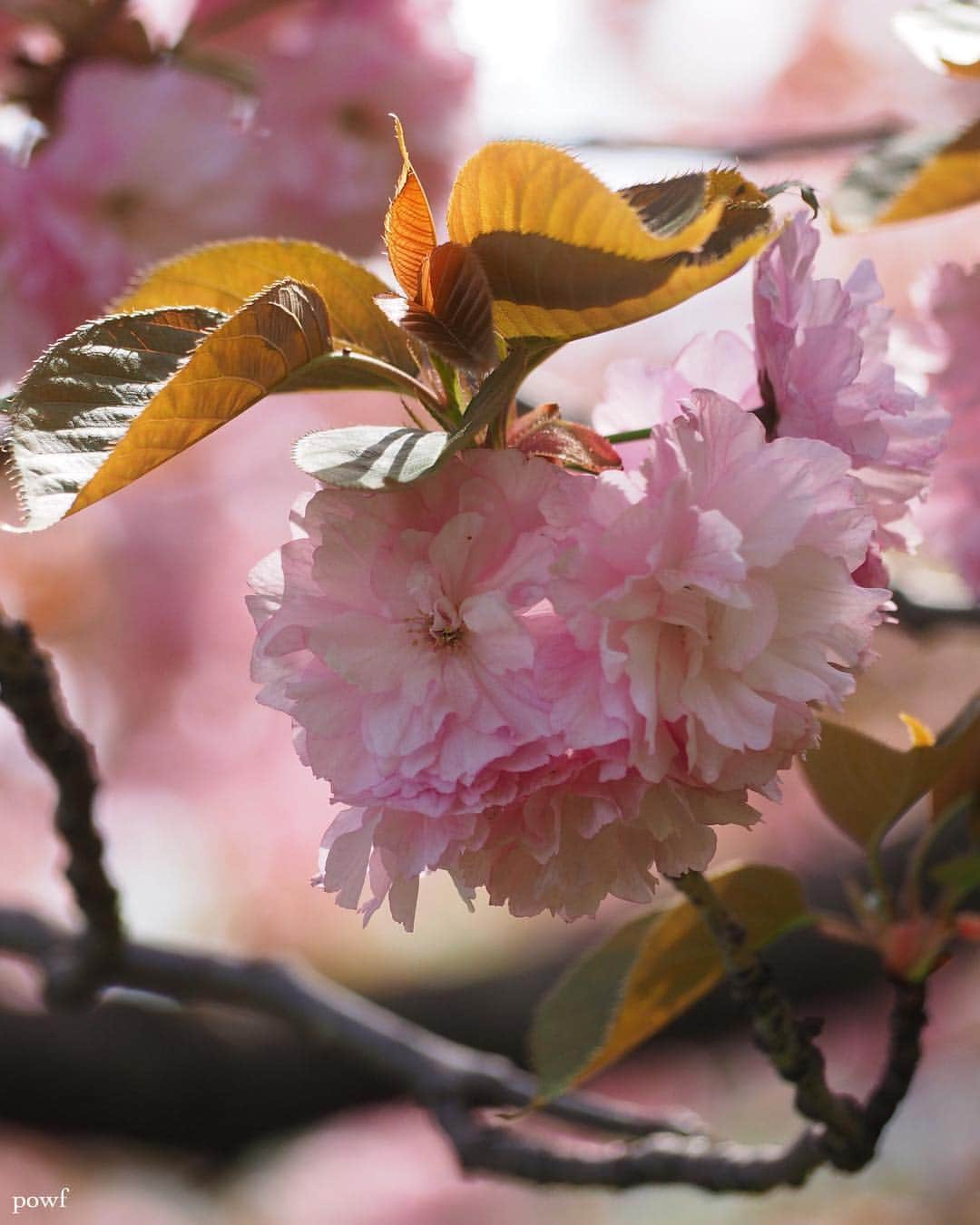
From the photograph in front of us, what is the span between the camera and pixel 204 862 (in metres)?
3.51

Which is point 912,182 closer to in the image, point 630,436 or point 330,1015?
point 630,436

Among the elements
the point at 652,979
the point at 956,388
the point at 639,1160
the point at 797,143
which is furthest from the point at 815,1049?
the point at 797,143

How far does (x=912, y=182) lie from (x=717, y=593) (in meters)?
0.33

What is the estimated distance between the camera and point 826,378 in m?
0.54

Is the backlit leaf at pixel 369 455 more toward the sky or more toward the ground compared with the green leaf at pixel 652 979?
more toward the sky

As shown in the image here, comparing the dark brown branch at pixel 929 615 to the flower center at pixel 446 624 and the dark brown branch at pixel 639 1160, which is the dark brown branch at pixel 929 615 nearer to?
the dark brown branch at pixel 639 1160

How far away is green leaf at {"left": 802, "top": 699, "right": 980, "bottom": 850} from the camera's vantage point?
Answer: 0.74 m

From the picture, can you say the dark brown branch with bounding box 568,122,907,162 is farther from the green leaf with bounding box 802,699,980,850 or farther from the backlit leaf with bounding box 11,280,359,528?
the backlit leaf with bounding box 11,280,359,528

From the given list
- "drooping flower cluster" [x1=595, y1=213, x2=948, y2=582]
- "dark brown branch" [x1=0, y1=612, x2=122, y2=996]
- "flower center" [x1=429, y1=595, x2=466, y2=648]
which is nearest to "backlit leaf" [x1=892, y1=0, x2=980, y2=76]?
"drooping flower cluster" [x1=595, y1=213, x2=948, y2=582]

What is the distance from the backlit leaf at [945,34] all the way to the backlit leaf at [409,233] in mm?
319

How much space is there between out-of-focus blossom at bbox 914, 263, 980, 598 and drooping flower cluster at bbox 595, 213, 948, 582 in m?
0.32

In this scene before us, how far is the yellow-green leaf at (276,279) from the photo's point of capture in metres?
0.60

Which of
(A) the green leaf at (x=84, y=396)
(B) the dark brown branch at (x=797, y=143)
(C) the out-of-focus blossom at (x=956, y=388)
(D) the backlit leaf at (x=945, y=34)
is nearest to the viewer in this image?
(A) the green leaf at (x=84, y=396)

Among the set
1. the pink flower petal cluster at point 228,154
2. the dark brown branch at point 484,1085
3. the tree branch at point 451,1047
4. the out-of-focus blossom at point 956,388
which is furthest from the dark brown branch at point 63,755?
the out-of-focus blossom at point 956,388
